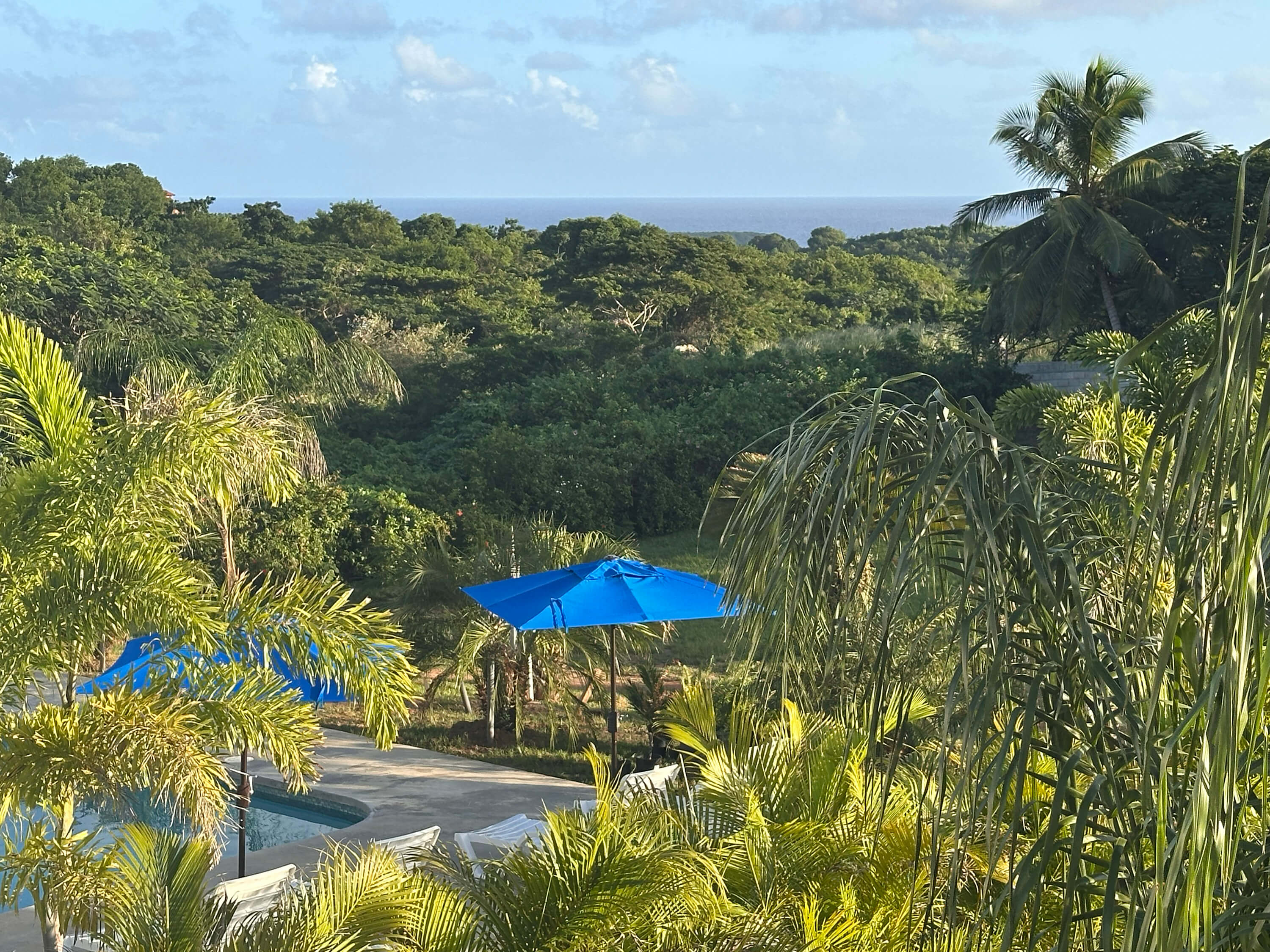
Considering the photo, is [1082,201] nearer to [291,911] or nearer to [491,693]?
[491,693]

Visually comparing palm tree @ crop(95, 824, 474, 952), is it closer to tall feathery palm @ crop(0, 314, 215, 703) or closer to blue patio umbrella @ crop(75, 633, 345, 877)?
blue patio umbrella @ crop(75, 633, 345, 877)

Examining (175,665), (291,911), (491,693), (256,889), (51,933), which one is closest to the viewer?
(291,911)

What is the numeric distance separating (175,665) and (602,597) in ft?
12.6

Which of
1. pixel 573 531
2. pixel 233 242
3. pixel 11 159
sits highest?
pixel 11 159

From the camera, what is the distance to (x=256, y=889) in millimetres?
6543

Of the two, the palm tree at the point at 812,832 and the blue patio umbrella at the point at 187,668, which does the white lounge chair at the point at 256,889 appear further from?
the palm tree at the point at 812,832

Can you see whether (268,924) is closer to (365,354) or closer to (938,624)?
(938,624)

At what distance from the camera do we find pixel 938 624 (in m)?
3.04

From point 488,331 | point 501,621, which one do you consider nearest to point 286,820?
point 501,621

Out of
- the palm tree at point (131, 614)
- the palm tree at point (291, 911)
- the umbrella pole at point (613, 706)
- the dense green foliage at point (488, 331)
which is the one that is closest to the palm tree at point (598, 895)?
the palm tree at point (291, 911)

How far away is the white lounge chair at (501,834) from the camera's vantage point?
7.77 m

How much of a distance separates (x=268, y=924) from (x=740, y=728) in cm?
207

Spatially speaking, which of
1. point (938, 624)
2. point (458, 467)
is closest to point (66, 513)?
point (938, 624)

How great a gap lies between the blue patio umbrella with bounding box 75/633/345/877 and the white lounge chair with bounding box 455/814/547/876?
1.20 m
